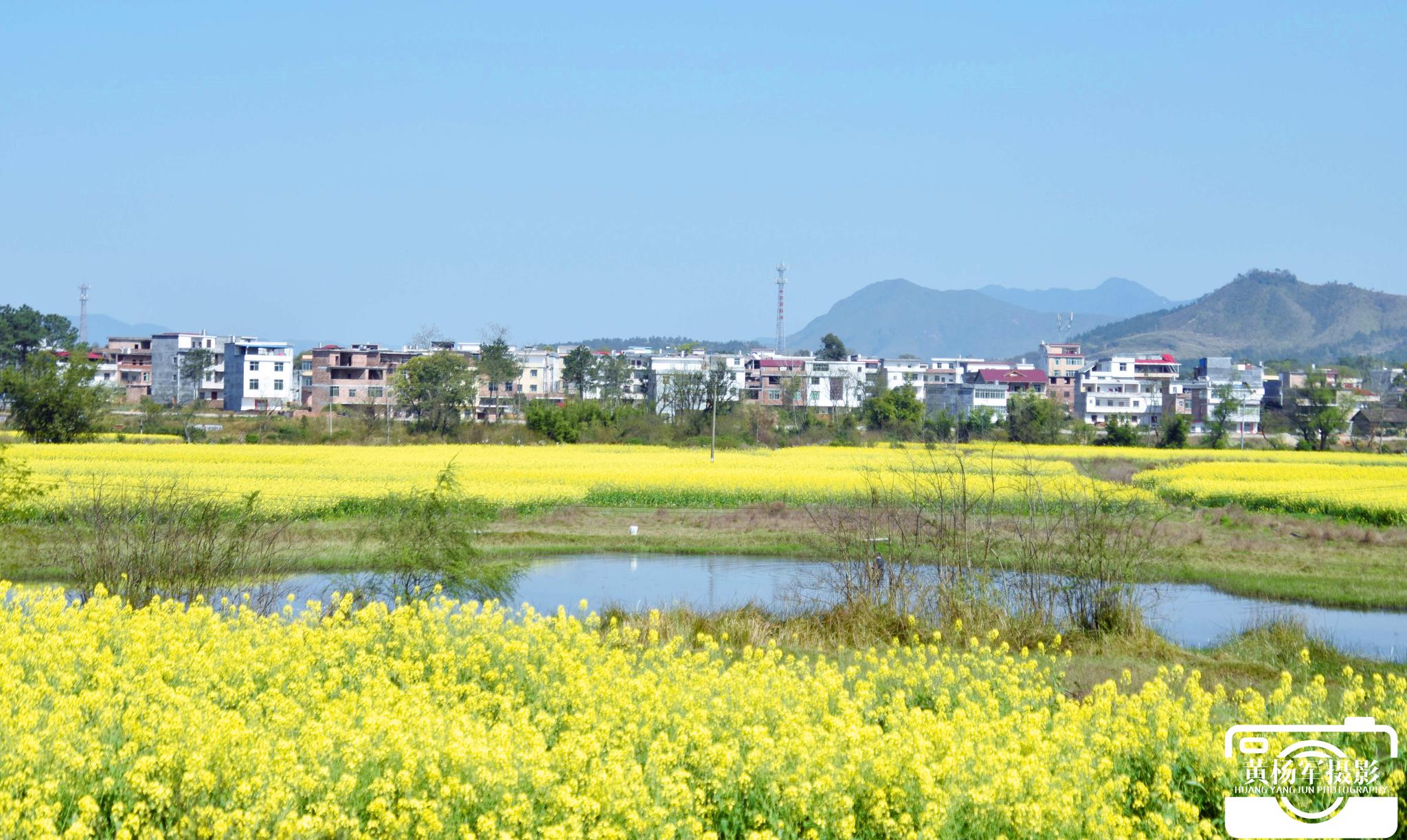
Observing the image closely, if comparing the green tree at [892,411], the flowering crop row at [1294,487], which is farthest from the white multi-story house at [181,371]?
the flowering crop row at [1294,487]

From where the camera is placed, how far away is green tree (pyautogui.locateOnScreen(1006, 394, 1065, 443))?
245ft

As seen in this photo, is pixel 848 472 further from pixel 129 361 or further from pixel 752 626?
Result: pixel 129 361

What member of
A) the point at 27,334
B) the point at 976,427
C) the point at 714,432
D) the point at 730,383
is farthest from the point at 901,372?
the point at 27,334

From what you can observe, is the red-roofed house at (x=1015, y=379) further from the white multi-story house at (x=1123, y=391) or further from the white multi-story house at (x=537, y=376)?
the white multi-story house at (x=537, y=376)

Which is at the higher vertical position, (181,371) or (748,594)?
(181,371)

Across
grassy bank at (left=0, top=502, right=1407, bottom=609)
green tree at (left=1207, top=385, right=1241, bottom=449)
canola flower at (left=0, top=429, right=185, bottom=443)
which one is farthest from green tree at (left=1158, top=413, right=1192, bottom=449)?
canola flower at (left=0, top=429, right=185, bottom=443)

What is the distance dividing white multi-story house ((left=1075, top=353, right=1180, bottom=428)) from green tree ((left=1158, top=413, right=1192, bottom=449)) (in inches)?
1377

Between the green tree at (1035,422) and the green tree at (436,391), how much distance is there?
3610cm

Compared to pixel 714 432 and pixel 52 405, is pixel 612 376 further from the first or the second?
pixel 52 405

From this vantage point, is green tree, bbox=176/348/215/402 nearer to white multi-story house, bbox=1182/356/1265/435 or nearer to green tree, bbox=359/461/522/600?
white multi-story house, bbox=1182/356/1265/435

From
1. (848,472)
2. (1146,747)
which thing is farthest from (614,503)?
(1146,747)

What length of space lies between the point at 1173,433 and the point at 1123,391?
43.9m

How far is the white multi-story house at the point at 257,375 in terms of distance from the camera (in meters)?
101

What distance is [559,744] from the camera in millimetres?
6973
